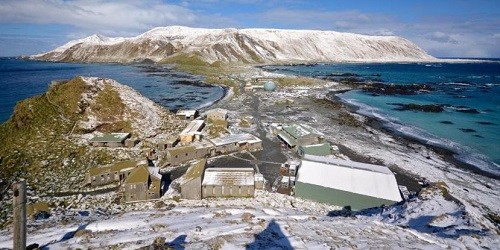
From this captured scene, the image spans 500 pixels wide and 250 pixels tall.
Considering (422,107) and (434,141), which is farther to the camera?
(422,107)

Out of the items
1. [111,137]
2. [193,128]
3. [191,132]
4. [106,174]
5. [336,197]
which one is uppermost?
[193,128]

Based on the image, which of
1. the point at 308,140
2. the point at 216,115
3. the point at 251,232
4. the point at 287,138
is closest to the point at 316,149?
the point at 308,140

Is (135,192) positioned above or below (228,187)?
below

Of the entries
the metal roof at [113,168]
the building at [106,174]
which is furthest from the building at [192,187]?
the metal roof at [113,168]

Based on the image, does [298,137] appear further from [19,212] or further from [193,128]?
[19,212]

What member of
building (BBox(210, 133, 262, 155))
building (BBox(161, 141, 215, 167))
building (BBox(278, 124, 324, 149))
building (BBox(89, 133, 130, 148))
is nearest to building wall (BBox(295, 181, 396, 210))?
building (BBox(278, 124, 324, 149))

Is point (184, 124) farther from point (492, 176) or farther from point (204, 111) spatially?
point (492, 176)

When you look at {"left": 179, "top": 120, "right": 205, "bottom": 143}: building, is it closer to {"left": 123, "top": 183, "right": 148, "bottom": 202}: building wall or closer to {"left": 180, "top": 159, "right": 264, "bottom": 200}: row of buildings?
{"left": 180, "top": 159, "right": 264, "bottom": 200}: row of buildings
